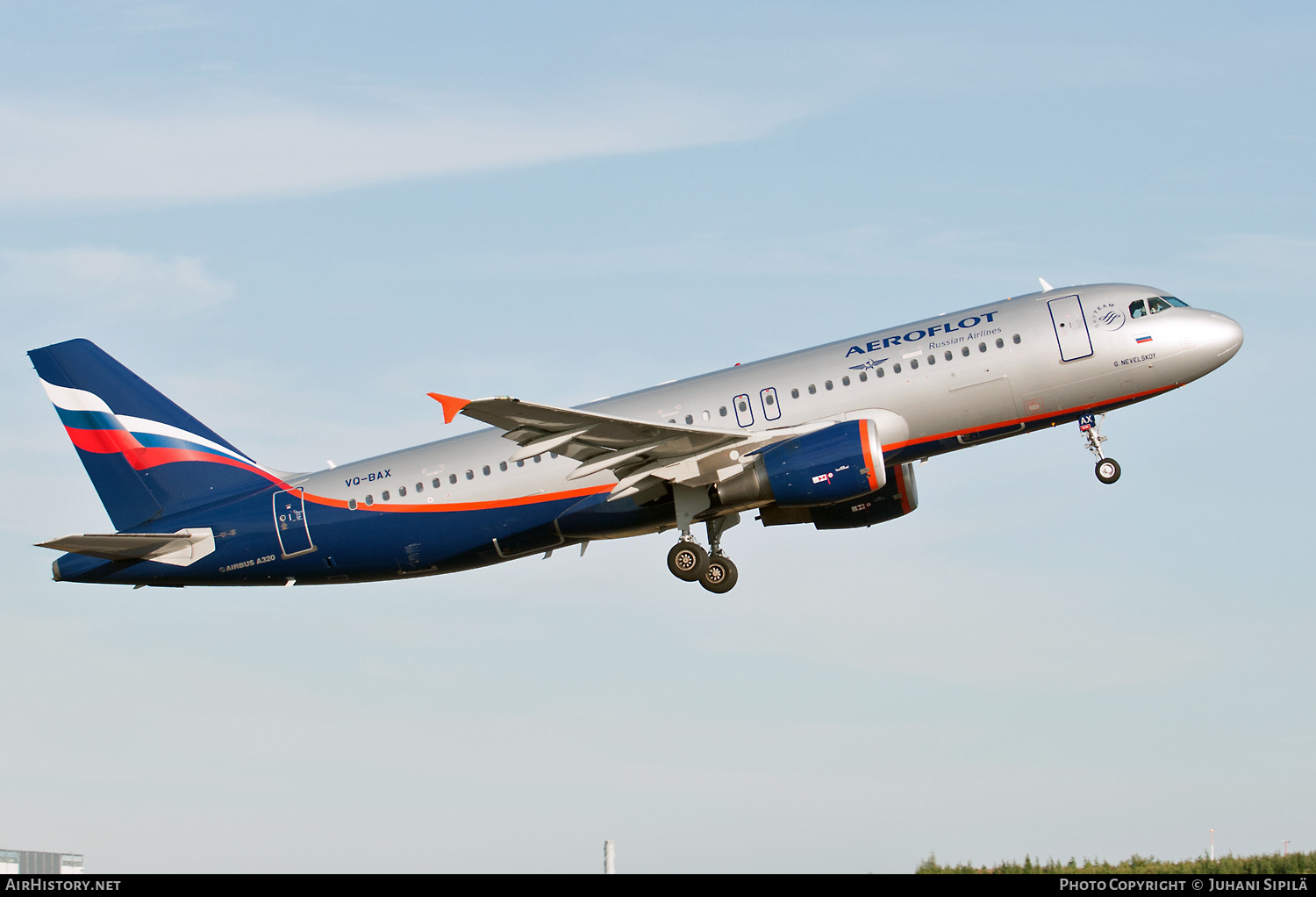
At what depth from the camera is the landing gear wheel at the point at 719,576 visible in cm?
3450

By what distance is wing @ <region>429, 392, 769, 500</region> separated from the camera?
1212 inches

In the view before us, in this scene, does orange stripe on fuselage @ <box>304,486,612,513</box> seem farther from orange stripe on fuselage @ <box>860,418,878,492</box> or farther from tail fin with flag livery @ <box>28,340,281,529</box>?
orange stripe on fuselage @ <box>860,418,878,492</box>

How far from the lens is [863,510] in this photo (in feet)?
120

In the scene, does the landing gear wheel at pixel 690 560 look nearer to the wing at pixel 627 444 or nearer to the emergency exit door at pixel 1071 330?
the wing at pixel 627 444

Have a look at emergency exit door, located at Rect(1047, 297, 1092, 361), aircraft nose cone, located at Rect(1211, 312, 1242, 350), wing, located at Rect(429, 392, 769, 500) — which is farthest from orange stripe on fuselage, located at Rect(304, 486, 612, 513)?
aircraft nose cone, located at Rect(1211, 312, 1242, 350)

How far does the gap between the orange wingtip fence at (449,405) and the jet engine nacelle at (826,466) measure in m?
7.37

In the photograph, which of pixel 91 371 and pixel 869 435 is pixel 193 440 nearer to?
pixel 91 371

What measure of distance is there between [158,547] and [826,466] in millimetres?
17449

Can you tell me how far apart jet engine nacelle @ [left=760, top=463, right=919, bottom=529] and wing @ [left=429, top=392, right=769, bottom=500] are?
11.4 feet

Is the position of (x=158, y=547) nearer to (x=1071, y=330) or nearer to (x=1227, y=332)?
(x=1071, y=330)

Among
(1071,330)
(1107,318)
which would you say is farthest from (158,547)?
(1107,318)

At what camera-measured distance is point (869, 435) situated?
31469 millimetres
